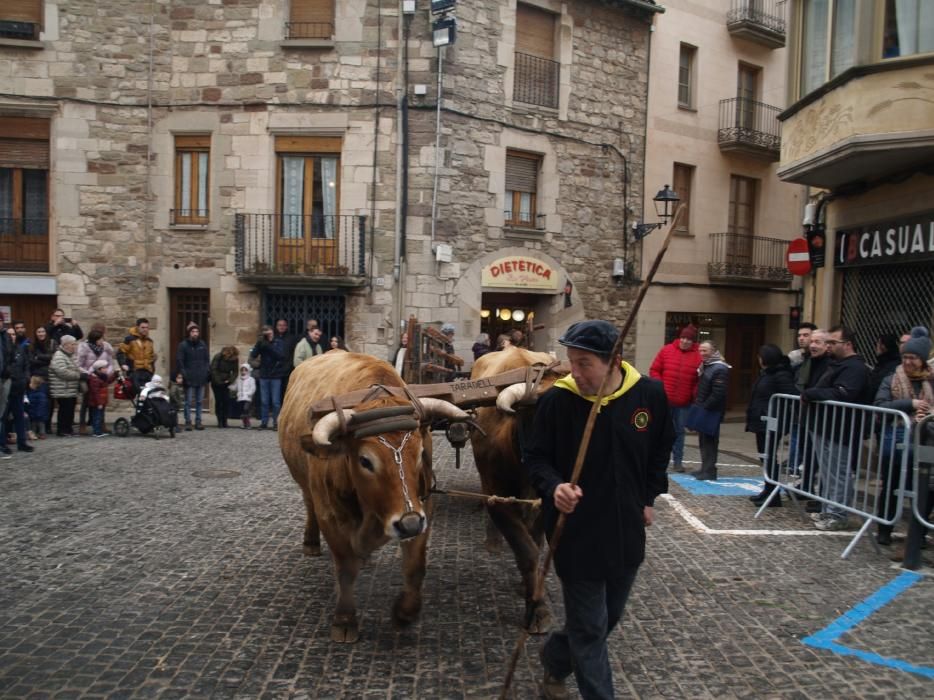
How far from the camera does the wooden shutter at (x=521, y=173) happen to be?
17.0 meters

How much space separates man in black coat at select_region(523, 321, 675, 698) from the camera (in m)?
3.24

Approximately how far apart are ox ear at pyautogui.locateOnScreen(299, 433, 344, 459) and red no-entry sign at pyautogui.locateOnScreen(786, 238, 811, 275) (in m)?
11.1

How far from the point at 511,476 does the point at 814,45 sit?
10.1 meters

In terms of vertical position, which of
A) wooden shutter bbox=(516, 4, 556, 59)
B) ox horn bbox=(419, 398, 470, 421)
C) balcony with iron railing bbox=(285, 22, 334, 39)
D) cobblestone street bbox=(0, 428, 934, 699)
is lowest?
cobblestone street bbox=(0, 428, 934, 699)

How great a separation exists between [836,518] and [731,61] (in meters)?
16.8

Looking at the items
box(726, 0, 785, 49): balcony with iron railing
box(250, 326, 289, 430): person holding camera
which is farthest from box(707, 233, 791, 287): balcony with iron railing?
box(250, 326, 289, 430): person holding camera

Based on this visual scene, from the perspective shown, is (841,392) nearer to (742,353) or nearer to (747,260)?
(747,260)

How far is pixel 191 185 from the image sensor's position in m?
15.9

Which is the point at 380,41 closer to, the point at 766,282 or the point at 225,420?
the point at 225,420

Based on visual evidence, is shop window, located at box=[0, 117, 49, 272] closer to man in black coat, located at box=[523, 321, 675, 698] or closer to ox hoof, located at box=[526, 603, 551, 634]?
ox hoof, located at box=[526, 603, 551, 634]

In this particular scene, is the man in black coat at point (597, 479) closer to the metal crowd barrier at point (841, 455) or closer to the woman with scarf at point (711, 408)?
the metal crowd barrier at point (841, 455)

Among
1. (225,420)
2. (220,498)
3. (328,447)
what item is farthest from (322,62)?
(328,447)

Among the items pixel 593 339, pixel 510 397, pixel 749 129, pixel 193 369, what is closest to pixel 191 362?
pixel 193 369

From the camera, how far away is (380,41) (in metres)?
15.4
